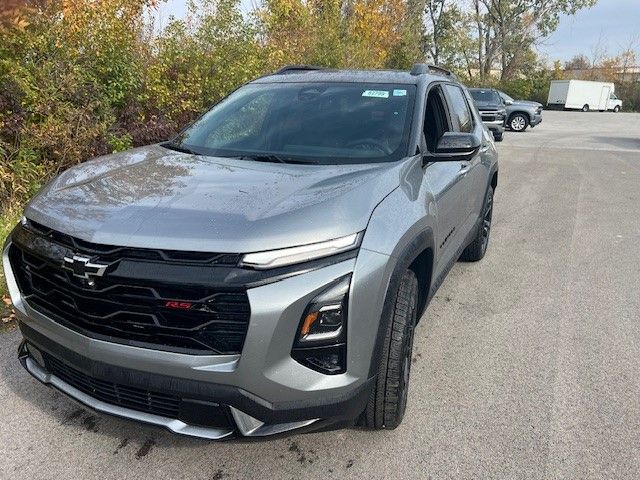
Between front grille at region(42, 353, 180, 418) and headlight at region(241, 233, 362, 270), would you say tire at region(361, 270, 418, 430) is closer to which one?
headlight at region(241, 233, 362, 270)

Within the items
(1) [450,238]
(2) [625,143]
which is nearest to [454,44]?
(2) [625,143]

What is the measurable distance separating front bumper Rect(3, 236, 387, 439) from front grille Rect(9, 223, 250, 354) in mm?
42

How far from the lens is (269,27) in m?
10.5

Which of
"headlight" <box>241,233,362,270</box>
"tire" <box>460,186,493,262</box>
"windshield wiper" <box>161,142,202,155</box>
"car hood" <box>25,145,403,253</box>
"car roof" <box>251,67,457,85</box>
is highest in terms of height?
"car roof" <box>251,67,457,85</box>

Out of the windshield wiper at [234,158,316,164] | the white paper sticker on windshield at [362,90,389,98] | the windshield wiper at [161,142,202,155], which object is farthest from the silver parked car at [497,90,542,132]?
the windshield wiper at [234,158,316,164]

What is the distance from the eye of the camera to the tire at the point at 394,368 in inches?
91.5

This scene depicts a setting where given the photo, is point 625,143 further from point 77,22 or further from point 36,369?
point 36,369

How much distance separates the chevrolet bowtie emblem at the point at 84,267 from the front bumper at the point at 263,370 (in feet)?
0.88

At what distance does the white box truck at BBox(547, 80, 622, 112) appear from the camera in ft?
142

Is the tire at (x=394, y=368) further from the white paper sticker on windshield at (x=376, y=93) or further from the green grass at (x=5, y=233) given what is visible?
the green grass at (x=5, y=233)

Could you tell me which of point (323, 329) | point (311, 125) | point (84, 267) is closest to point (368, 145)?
point (311, 125)

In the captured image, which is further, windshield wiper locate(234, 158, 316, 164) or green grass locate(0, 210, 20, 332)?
green grass locate(0, 210, 20, 332)

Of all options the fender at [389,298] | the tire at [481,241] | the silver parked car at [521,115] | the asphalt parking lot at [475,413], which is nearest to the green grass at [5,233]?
the asphalt parking lot at [475,413]

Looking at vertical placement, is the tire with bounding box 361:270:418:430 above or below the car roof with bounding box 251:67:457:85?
below
